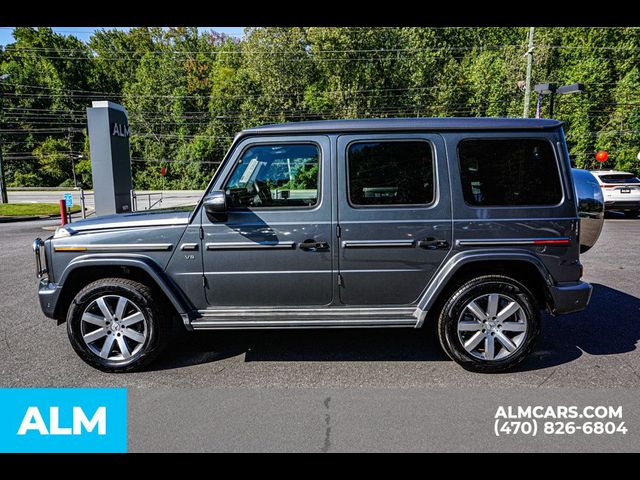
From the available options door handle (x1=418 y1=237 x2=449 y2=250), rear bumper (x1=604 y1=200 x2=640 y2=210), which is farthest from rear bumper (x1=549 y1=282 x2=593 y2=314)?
rear bumper (x1=604 y1=200 x2=640 y2=210)

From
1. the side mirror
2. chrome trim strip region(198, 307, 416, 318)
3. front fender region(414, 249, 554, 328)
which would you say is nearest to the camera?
the side mirror

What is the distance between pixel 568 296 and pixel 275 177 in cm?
275

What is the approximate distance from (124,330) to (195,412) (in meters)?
1.11

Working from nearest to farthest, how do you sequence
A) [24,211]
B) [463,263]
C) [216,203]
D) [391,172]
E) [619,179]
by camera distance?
[216,203] < [463,263] < [391,172] < [619,179] < [24,211]

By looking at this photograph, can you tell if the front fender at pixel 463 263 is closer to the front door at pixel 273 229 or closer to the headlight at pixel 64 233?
the front door at pixel 273 229

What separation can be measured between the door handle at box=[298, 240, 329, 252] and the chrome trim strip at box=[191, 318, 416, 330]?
0.63 meters

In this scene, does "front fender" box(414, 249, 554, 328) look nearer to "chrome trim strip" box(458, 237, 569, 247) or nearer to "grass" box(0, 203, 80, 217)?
"chrome trim strip" box(458, 237, 569, 247)

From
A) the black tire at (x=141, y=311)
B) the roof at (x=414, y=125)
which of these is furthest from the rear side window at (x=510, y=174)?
the black tire at (x=141, y=311)

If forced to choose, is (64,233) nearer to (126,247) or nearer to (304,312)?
(126,247)

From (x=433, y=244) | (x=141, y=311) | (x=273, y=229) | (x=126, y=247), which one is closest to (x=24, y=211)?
(x=126, y=247)

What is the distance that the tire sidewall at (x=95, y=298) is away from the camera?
144 inches

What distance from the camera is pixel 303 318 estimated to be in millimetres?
3713

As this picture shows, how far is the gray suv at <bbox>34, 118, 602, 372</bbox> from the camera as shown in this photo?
3.65 metres
